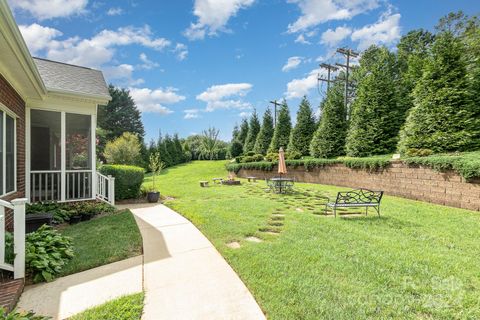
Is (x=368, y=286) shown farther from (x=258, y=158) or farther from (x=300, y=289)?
(x=258, y=158)

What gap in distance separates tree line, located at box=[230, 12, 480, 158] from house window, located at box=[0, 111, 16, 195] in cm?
1195

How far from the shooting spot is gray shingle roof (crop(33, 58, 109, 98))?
6613mm

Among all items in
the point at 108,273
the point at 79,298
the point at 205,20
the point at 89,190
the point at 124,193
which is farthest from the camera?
the point at 205,20

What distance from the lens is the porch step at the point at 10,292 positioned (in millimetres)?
2461

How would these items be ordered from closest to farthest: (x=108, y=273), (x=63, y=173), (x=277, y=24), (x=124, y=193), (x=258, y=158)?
(x=108, y=273) → (x=63, y=173) → (x=124, y=193) → (x=277, y=24) → (x=258, y=158)

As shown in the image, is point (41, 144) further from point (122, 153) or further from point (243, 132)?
point (243, 132)

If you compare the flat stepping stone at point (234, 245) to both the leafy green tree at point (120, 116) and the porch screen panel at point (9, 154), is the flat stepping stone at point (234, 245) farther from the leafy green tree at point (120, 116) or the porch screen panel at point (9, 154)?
the leafy green tree at point (120, 116)

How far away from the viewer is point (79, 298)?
2.69 m

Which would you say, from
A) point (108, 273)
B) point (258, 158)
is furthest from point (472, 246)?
point (258, 158)

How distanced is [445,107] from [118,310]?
37.3 ft

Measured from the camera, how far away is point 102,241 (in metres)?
4.54

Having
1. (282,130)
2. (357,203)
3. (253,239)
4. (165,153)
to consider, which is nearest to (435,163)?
(357,203)

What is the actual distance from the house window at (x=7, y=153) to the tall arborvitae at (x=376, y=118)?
1333cm

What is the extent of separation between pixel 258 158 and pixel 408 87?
11.1 m
